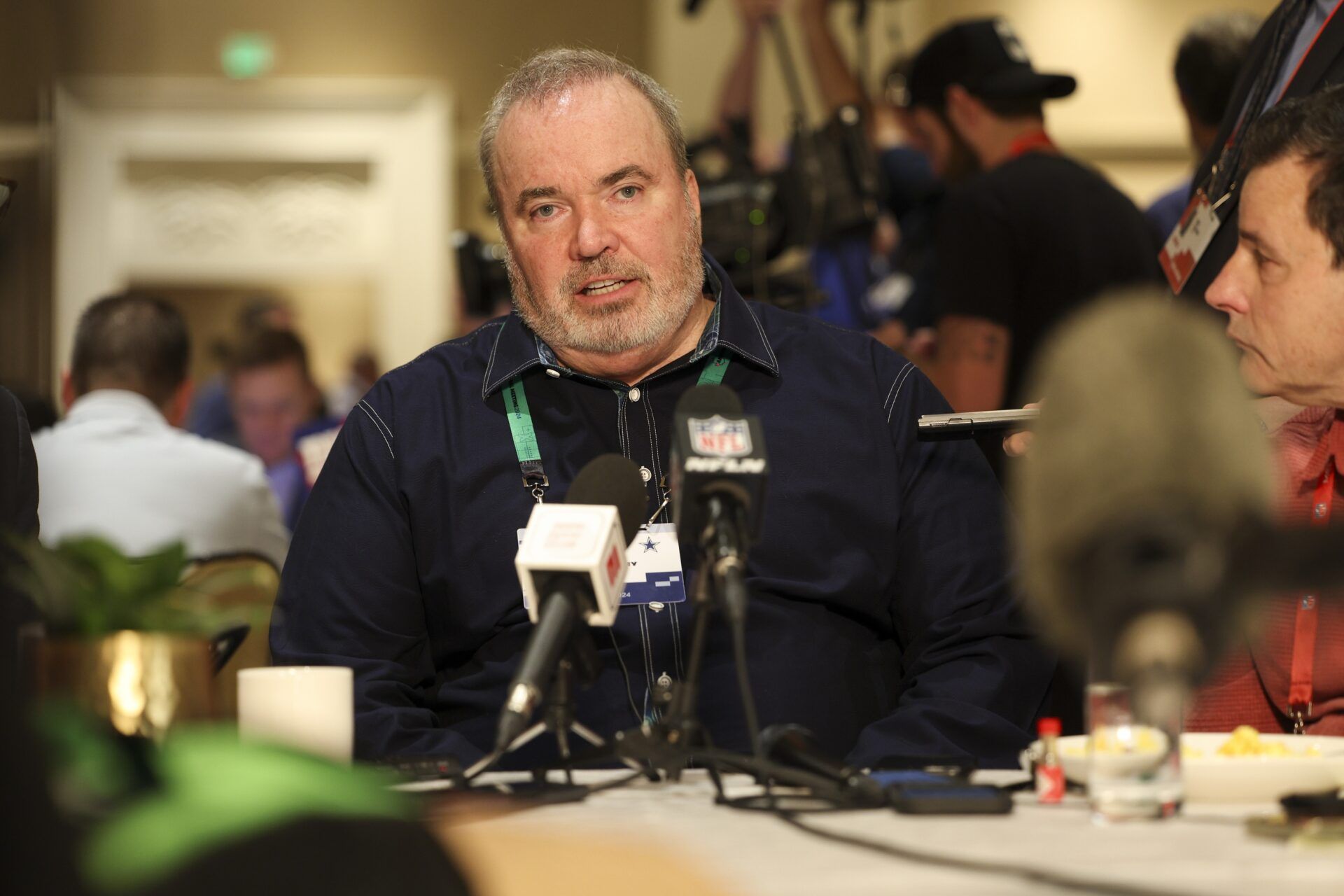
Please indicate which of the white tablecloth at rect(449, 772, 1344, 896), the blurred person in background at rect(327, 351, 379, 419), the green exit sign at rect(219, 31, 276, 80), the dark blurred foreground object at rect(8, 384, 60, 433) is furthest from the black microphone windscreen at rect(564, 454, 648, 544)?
the green exit sign at rect(219, 31, 276, 80)

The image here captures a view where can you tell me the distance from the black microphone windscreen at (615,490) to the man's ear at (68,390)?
2.71 meters

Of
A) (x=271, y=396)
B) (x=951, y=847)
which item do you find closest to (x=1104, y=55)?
(x=271, y=396)

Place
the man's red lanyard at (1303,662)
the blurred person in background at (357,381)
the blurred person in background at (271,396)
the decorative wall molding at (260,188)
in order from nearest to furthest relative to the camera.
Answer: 1. the man's red lanyard at (1303,662)
2. the blurred person in background at (271,396)
3. the blurred person in background at (357,381)
4. the decorative wall molding at (260,188)

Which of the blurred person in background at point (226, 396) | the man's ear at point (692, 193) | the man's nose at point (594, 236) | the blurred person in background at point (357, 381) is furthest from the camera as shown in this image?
the blurred person in background at point (357, 381)

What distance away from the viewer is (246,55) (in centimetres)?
805

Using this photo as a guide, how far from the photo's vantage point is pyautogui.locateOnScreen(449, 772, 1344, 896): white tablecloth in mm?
872

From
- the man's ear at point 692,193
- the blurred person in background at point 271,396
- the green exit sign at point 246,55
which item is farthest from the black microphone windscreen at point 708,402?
the green exit sign at point 246,55

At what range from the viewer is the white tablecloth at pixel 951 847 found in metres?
0.87

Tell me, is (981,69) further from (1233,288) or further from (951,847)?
(951,847)

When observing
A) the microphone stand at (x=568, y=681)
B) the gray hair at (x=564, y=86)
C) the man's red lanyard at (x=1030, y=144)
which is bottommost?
the microphone stand at (x=568, y=681)

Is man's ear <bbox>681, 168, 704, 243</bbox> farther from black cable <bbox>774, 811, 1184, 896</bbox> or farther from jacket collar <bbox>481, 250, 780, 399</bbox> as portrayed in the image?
black cable <bbox>774, 811, 1184, 896</bbox>

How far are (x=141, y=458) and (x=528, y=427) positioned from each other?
1.66 meters

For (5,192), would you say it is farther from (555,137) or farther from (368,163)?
(368,163)

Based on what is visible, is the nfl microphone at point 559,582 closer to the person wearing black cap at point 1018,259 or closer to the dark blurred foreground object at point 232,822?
the dark blurred foreground object at point 232,822
